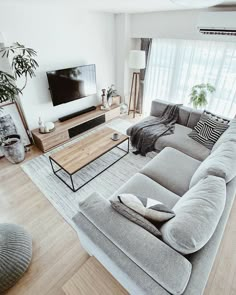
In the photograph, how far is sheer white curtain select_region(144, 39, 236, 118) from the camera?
126 inches

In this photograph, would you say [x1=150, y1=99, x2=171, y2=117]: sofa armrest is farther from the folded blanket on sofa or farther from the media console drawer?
the media console drawer

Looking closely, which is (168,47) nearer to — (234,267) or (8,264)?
(234,267)

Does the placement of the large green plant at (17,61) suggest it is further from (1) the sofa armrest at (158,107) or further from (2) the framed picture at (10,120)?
(1) the sofa armrest at (158,107)

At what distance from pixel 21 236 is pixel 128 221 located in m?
1.26

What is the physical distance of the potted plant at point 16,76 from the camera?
2398 millimetres

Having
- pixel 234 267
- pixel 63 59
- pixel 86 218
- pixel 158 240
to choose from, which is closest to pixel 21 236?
pixel 86 218

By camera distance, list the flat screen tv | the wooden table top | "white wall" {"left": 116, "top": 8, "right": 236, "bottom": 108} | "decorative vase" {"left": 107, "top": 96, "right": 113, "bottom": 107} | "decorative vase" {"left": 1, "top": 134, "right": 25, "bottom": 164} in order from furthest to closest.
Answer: "decorative vase" {"left": 107, "top": 96, "right": 113, "bottom": 107}, the flat screen tv, "white wall" {"left": 116, "top": 8, "right": 236, "bottom": 108}, "decorative vase" {"left": 1, "top": 134, "right": 25, "bottom": 164}, the wooden table top

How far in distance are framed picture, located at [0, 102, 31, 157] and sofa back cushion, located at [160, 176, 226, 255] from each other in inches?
121

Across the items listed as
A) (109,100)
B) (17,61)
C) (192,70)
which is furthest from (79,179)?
(192,70)

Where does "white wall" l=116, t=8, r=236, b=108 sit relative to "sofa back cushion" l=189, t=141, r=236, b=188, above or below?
above

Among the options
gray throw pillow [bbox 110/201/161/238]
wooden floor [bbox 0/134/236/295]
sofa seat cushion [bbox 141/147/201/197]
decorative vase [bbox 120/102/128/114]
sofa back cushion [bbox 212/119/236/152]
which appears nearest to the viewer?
gray throw pillow [bbox 110/201/161/238]

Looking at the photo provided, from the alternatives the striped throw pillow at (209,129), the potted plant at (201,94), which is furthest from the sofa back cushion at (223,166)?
the potted plant at (201,94)

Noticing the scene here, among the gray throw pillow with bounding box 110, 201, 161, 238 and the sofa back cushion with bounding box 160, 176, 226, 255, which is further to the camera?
the gray throw pillow with bounding box 110, 201, 161, 238

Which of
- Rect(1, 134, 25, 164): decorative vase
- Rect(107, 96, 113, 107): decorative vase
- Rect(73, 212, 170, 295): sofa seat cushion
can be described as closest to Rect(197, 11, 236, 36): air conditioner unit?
Rect(107, 96, 113, 107): decorative vase
